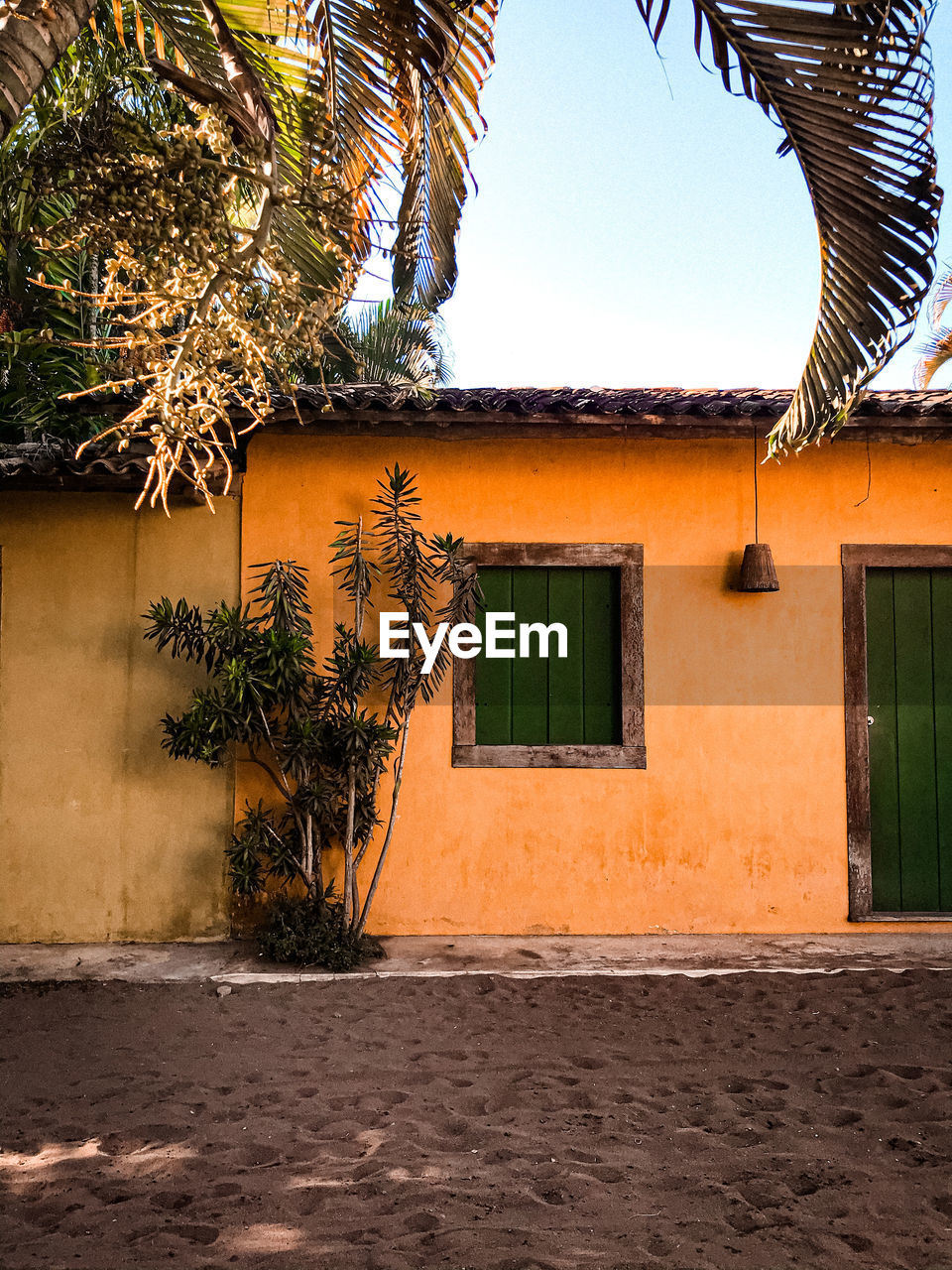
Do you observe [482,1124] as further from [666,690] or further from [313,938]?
[666,690]

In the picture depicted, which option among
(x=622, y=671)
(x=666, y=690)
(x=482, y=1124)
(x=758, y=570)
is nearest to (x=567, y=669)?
(x=622, y=671)

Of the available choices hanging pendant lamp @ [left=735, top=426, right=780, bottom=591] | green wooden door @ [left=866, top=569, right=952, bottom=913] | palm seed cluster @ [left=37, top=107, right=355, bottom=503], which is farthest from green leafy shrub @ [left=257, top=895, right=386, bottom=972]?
palm seed cluster @ [left=37, top=107, right=355, bottom=503]

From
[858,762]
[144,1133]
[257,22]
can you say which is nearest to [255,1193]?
[144,1133]

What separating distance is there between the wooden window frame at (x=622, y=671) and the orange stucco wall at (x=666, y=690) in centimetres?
7

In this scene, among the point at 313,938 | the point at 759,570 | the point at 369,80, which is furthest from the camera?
the point at 759,570

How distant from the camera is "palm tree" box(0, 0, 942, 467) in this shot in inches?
89.1

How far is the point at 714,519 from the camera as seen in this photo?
6.08 meters

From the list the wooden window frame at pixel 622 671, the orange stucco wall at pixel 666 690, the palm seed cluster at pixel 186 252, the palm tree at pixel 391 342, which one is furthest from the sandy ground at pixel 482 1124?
the palm tree at pixel 391 342

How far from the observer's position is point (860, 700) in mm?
6027

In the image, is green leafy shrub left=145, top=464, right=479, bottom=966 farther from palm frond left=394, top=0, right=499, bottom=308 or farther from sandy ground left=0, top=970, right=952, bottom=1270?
palm frond left=394, top=0, right=499, bottom=308

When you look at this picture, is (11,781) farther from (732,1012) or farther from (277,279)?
(277,279)

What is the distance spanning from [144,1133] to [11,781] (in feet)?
10.4

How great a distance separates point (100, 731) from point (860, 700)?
4806 millimetres

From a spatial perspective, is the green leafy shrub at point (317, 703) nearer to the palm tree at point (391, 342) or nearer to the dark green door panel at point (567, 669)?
the dark green door panel at point (567, 669)
